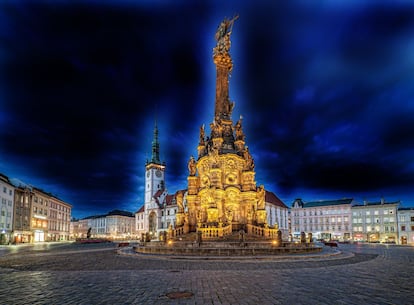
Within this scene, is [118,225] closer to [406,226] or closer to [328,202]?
[328,202]

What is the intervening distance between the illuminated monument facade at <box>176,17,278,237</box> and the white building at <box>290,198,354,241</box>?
5835 cm

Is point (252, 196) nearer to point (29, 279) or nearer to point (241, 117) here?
point (241, 117)

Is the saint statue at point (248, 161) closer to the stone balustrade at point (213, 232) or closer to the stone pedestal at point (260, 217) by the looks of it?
the stone pedestal at point (260, 217)

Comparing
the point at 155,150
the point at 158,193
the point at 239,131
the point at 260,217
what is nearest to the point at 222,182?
the point at 260,217

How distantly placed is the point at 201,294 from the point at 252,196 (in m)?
25.2

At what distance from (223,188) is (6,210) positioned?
49.6 m

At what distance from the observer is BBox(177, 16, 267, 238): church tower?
32812 mm

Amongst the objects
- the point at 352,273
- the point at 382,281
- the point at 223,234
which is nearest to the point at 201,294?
the point at 382,281

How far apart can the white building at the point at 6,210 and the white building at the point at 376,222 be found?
8302 cm

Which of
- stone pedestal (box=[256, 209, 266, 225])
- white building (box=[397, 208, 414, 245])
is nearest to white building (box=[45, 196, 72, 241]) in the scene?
stone pedestal (box=[256, 209, 266, 225])

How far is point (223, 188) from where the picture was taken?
3391cm

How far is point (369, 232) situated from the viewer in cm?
8450

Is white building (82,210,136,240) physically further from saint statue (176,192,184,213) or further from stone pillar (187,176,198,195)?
stone pillar (187,176,198,195)

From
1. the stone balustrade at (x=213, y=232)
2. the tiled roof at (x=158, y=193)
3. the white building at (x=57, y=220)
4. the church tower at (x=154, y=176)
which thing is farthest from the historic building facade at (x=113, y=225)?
the stone balustrade at (x=213, y=232)
